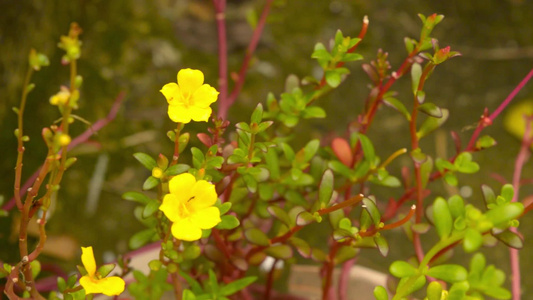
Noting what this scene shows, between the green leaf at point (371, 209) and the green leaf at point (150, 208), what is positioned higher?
the green leaf at point (371, 209)

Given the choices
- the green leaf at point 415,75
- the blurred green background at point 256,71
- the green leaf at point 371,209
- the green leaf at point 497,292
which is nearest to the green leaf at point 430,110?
the green leaf at point 415,75

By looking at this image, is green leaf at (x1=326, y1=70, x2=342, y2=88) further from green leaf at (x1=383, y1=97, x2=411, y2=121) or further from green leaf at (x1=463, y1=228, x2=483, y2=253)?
green leaf at (x1=463, y1=228, x2=483, y2=253)

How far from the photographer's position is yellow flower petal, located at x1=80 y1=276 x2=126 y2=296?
0.50m

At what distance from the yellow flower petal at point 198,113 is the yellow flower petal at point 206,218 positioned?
0.28ft

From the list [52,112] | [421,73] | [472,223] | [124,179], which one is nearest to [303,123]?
[124,179]

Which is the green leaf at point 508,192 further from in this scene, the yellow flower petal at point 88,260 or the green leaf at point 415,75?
the yellow flower petal at point 88,260

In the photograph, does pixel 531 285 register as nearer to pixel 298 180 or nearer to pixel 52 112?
pixel 298 180

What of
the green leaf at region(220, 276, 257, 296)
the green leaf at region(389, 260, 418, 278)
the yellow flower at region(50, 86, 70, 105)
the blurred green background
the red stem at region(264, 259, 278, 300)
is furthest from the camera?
the blurred green background

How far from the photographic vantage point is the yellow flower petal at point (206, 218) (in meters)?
0.51

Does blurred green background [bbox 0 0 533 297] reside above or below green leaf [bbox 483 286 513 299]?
above

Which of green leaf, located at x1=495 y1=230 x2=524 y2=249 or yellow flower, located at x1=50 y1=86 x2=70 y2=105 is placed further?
green leaf, located at x1=495 y1=230 x2=524 y2=249

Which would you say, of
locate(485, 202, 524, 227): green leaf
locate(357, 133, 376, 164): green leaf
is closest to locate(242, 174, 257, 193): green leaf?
locate(357, 133, 376, 164): green leaf

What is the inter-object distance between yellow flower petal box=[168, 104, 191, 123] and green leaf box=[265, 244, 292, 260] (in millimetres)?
265

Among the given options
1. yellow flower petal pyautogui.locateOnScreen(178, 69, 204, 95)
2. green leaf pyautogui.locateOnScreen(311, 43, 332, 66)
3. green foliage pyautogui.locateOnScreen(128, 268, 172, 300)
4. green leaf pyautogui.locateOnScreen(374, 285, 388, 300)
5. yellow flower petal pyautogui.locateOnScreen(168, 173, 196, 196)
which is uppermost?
green leaf pyautogui.locateOnScreen(311, 43, 332, 66)
